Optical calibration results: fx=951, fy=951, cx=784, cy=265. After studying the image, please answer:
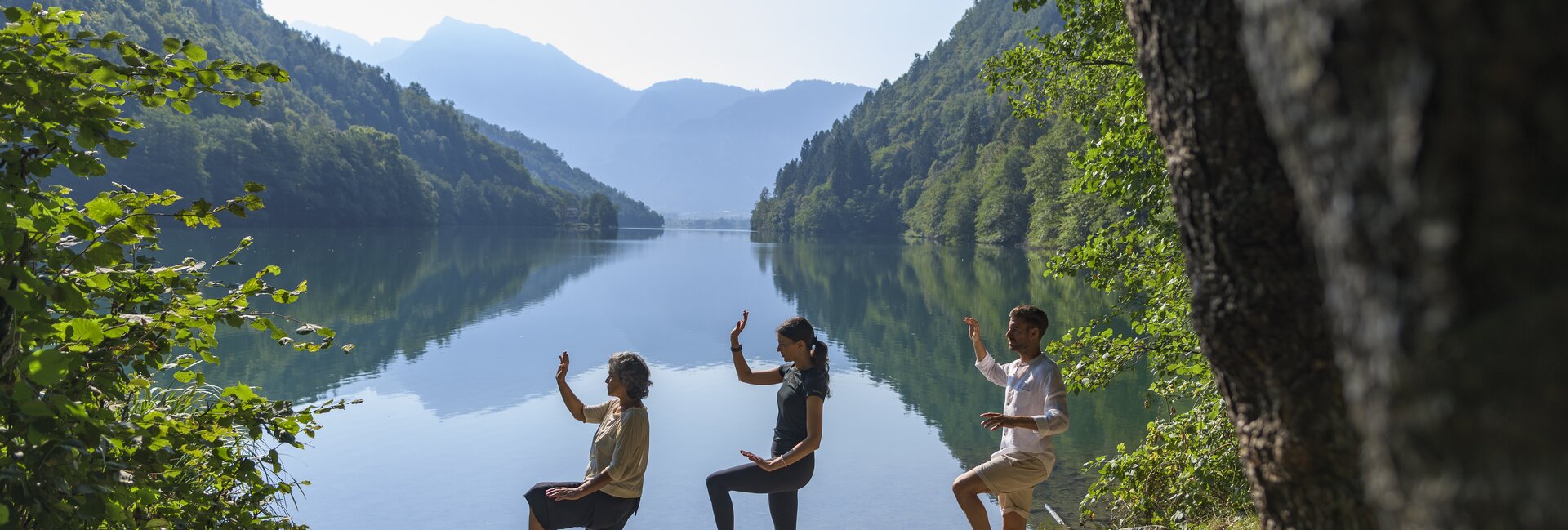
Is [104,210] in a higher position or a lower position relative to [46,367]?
higher

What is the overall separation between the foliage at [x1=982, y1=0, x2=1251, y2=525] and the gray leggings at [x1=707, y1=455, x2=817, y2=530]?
6.65ft

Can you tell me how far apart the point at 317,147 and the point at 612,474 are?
335ft

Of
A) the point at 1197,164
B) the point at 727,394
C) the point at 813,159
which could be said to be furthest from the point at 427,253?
the point at 813,159

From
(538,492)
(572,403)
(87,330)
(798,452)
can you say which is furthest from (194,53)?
(798,452)

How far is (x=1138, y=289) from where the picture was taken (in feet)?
22.4

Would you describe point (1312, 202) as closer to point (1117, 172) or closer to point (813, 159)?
point (1117, 172)

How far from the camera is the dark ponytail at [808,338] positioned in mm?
5707

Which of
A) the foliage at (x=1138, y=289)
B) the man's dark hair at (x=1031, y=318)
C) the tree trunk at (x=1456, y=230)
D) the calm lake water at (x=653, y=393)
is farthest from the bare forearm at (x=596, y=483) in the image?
the tree trunk at (x=1456, y=230)

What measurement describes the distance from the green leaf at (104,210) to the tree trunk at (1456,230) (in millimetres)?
3378

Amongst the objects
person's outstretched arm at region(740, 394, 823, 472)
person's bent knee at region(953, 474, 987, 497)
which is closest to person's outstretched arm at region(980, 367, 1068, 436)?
person's bent knee at region(953, 474, 987, 497)

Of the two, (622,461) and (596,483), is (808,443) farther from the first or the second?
(596,483)

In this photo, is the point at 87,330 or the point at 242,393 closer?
the point at 87,330

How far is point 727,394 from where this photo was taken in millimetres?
17531

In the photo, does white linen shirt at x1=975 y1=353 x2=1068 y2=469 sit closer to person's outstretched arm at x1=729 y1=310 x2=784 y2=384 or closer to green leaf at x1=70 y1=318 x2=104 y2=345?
person's outstretched arm at x1=729 y1=310 x2=784 y2=384
